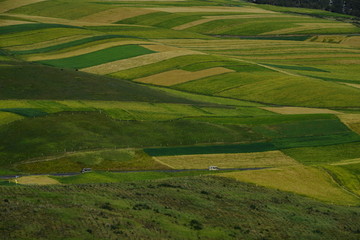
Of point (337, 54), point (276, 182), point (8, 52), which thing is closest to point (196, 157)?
point (276, 182)

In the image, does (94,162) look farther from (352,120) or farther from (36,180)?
(352,120)

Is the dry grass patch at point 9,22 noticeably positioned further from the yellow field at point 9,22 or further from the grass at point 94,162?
the grass at point 94,162

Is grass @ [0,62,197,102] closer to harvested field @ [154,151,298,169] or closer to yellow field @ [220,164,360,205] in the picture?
harvested field @ [154,151,298,169]

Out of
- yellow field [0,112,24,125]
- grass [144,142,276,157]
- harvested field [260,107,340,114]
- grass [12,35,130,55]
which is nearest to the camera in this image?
grass [144,142,276,157]

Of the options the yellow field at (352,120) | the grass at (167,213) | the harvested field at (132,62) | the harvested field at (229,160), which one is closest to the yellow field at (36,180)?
the grass at (167,213)

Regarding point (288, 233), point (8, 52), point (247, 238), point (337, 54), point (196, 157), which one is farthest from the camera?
point (337, 54)

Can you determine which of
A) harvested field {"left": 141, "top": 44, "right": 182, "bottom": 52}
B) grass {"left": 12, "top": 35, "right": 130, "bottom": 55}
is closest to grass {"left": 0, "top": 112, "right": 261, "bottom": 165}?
harvested field {"left": 141, "top": 44, "right": 182, "bottom": 52}

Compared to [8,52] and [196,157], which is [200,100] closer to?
[196,157]
